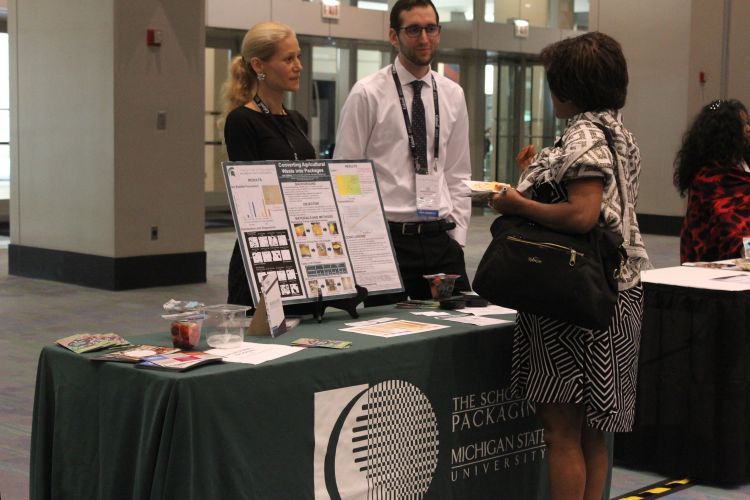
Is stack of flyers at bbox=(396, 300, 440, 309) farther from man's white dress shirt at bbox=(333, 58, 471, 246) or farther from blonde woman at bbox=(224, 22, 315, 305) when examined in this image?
blonde woman at bbox=(224, 22, 315, 305)

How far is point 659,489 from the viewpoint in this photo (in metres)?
4.18

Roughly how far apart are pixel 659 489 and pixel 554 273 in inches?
65.2

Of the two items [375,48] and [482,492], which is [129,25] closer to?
[482,492]

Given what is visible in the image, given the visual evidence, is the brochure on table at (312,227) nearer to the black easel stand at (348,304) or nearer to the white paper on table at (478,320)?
the black easel stand at (348,304)

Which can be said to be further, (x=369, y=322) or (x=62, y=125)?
(x=62, y=125)

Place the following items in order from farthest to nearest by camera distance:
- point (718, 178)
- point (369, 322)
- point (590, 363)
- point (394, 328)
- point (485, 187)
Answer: point (718, 178), point (369, 322), point (394, 328), point (485, 187), point (590, 363)

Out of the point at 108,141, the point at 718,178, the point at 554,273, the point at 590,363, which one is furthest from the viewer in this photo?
the point at 108,141

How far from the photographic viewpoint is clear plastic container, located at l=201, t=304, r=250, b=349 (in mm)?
2904

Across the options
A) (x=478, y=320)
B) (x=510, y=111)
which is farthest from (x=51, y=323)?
(x=510, y=111)

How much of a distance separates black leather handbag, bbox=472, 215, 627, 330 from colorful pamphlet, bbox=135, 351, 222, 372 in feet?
2.50

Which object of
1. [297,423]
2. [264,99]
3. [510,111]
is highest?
[510,111]

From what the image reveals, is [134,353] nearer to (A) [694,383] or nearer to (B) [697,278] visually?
(A) [694,383]

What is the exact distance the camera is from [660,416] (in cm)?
440

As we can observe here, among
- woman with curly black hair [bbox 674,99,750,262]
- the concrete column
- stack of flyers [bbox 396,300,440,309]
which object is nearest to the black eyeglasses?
stack of flyers [bbox 396,300,440,309]
